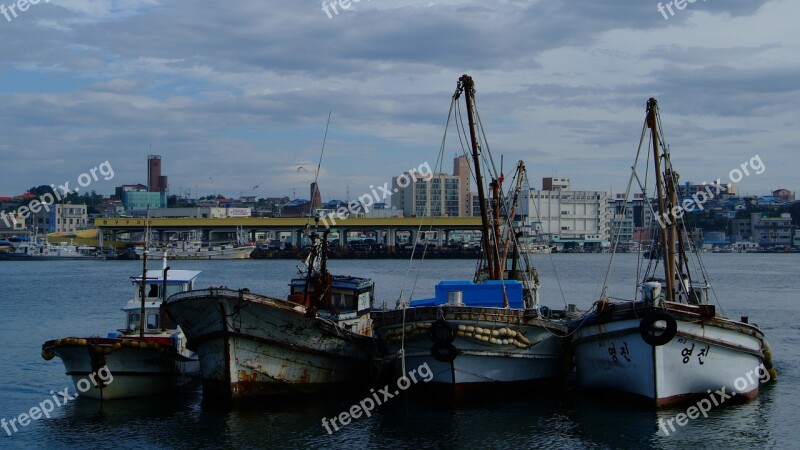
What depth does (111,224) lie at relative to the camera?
152500 mm

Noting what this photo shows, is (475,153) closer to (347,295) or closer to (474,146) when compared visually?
(474,146)

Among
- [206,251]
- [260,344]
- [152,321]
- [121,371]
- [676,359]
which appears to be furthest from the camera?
[206,251]

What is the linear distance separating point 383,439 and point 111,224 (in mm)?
137981

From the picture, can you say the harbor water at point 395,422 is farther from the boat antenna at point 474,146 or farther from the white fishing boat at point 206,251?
the white fishing boat at point 206,251

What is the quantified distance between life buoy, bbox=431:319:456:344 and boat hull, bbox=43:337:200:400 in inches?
329

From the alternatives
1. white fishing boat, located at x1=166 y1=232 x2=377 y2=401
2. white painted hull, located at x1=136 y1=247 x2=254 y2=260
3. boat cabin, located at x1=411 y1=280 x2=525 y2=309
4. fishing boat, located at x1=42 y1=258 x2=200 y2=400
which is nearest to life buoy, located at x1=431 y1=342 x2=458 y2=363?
boat cabin, located at x1=411 y1=280 x2=525 y2=309

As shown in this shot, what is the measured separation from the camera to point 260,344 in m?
26.1

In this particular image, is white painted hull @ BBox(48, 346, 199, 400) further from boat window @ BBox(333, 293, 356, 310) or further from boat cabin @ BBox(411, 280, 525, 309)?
boat cabin @ BBox(411, 280, 525, 309)

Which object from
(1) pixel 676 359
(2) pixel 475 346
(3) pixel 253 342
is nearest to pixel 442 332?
(2) pixel 475 346

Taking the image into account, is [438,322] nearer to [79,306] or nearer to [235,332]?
[235,332]

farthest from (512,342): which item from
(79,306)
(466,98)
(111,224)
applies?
(111,224)

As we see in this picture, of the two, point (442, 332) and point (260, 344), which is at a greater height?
point (442, 332)

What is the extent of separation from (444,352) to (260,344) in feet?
18.0

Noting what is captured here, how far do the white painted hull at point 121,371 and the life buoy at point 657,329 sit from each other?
47.6 ft
